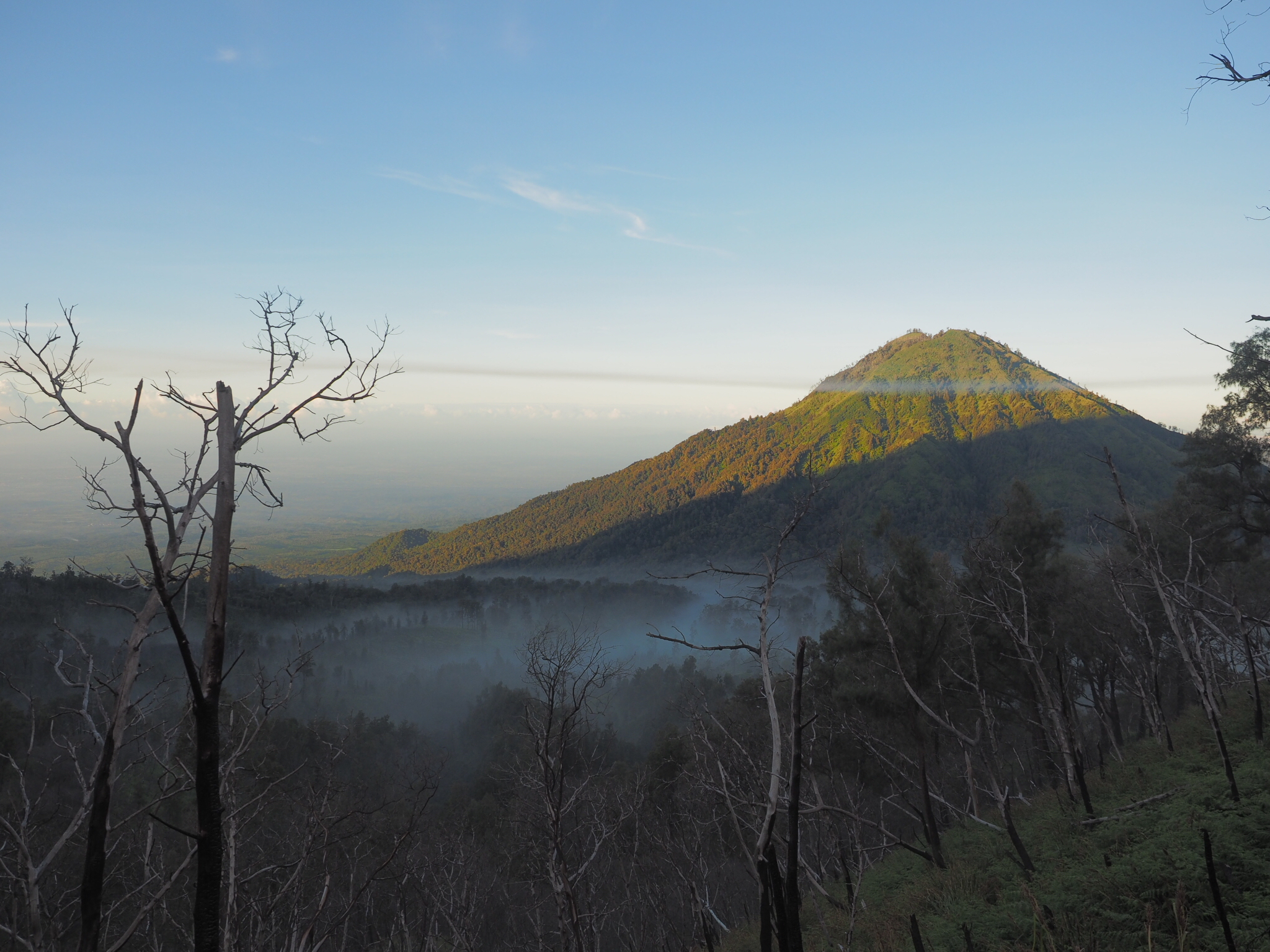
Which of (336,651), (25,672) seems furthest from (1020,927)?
(336,651)

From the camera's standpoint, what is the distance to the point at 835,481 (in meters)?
115

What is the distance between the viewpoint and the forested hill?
12212 cm

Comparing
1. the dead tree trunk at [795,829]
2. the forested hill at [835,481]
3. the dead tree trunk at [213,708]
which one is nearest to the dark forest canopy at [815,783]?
the dead tree trunk at [795,829]

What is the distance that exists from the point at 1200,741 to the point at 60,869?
1098 inches

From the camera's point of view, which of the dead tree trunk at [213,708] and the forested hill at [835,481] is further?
the forested hill at [835,481]

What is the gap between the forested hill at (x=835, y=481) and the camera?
12212cm

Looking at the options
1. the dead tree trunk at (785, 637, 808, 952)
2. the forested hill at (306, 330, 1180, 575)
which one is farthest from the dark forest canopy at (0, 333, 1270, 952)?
the forested hill at (306, 330, 1180, 575)

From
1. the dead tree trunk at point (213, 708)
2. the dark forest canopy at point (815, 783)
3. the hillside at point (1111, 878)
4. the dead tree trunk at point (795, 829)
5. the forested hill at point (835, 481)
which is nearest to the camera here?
the dead tree trunk at point (213, 708)

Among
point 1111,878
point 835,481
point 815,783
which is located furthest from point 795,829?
point 835,481

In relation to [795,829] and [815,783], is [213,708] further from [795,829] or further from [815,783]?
[815,783]

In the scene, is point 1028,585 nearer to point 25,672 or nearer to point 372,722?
point 372,722

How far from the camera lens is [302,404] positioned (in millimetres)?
4734

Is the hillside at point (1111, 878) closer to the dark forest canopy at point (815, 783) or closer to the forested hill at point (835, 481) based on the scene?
the dark forest canopy at point (815, 783)

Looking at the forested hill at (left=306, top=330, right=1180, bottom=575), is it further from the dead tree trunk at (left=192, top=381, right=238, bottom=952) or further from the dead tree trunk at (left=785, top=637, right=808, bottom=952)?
the dead tree trunk at (left=192, top=381, right=238, bottom=952)
